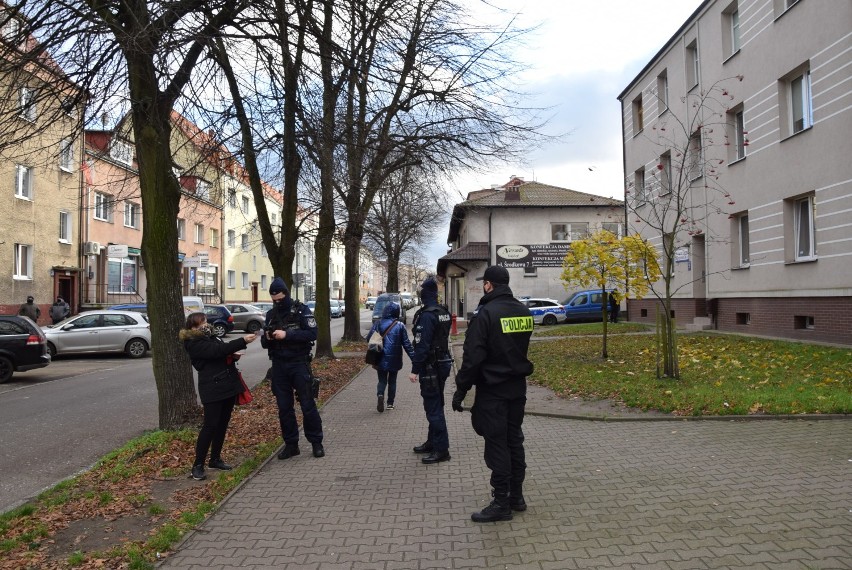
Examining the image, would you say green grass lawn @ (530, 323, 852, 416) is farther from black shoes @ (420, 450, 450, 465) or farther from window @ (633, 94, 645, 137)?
window @ (633, 94, 645, 137)

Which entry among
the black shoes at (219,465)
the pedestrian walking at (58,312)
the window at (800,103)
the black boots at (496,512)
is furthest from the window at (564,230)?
the black boots at (496,512)

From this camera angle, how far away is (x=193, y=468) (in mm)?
5969

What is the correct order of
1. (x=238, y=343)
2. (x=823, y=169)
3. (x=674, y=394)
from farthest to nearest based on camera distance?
(x=823, y=169) < (x=674, y=394) < (x=238, y=343)

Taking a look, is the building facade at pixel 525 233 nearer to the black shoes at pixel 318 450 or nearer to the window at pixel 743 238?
the window at pixel 743 238

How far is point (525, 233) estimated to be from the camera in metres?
37.5

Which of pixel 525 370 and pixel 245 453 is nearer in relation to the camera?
pixel 525 370

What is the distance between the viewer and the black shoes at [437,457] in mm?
6266

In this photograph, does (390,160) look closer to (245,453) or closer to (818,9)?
(245,453)

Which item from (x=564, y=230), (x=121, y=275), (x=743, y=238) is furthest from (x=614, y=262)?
(x=121, y=275)

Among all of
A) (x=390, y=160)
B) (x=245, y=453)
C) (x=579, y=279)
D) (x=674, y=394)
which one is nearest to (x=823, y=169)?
(x=579, y=279)

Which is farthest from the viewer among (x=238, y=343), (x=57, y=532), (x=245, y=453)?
(x=245, y=453)

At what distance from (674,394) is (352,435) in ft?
14.6

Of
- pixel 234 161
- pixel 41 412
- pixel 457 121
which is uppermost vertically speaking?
pixel 457 121

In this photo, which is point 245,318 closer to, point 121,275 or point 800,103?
point 121,275
